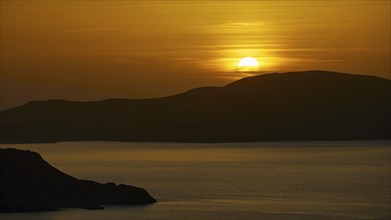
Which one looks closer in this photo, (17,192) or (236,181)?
(17,192)

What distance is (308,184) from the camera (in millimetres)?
105250

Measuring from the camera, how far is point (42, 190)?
6906 cm

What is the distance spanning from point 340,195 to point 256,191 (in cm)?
820

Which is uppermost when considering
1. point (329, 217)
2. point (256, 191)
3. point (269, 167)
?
point (269, 167)

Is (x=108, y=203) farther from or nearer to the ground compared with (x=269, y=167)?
nearer to the ground

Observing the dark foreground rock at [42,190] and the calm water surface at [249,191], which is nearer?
the dark foreground rock at [42,190]

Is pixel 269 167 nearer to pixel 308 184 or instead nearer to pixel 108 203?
pixel 308 184

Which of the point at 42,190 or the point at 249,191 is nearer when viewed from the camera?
the point at 42,190

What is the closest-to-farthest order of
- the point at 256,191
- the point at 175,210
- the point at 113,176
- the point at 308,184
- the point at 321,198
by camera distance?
the point at 175,210, the point at 321,198, the point at 256,191, the point at 308,184, the point at 113,176

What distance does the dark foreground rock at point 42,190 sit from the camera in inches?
2660

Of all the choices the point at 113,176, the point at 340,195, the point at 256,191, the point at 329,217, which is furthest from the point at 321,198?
the point at 113,176

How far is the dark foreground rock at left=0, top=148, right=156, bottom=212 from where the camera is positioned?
6756 cm

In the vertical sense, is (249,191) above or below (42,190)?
above

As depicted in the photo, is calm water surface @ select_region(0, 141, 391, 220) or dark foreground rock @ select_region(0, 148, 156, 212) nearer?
dark foreground rock @ select_region(0, 148, 156, 212)
